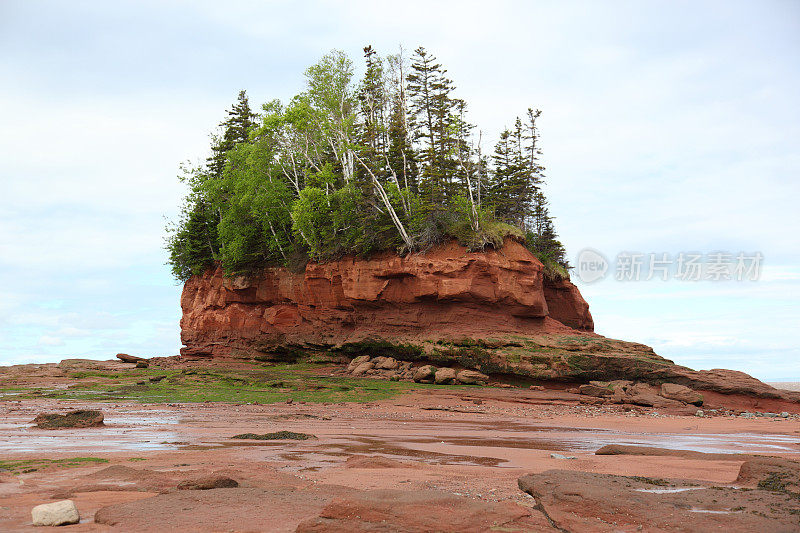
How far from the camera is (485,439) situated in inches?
457

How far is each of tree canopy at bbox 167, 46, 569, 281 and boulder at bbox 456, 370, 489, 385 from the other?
779 cm

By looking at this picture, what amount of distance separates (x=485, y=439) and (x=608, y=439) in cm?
293

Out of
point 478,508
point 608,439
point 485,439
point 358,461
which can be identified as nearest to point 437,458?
point 358,461

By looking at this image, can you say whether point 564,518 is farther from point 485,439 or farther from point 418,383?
point 418,383

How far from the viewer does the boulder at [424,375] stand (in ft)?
89.1

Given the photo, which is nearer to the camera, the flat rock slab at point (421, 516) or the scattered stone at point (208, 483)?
the flat rock slab at point (421, 516)

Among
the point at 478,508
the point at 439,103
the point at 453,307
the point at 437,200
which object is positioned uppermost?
the point at 439,103

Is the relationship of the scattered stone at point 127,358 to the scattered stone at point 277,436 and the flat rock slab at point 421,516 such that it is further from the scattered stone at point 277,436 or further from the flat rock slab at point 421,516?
the flat rock slab at point 421,516

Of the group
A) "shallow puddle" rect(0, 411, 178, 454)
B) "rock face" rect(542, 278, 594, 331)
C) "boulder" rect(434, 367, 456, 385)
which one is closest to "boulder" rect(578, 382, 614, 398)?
"boulder" rect(434, 367, 456, 385)

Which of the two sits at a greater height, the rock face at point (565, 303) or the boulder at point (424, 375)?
the rock face at point (565, 303)

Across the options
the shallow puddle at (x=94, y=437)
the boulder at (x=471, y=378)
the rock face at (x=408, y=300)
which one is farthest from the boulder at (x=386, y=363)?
the shallow puddle at (x=94, y=437)

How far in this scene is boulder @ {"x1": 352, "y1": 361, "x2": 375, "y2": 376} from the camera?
2936cm

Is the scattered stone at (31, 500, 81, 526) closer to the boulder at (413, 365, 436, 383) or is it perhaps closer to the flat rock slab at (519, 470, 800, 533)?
the flat rock slab at (519, 470, 800, 533)

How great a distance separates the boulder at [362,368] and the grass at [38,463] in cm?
2229
